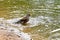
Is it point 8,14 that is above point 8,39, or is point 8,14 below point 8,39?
below

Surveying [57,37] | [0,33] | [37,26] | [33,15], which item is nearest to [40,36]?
[57,37]

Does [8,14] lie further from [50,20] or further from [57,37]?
[57,37]

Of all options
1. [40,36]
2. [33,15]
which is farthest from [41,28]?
[33,15]

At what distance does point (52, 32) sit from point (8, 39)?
3.01 meters

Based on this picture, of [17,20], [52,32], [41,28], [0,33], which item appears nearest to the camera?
[0,33]

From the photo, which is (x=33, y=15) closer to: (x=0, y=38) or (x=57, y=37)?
(x=57, y=37)

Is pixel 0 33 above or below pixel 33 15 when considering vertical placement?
above

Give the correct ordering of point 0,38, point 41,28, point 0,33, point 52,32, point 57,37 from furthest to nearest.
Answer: point 41,28 → point 52,32 → point 57,37 → point 0,33 → point 0,38

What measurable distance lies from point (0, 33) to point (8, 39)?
0.55 metres

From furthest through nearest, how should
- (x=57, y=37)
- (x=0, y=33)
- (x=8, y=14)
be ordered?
(x=8, y=14) → (x=57, y=37) → (x=0, y=33)

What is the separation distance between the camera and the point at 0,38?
604 cm

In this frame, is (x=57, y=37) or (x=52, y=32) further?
(x=52, y=32)

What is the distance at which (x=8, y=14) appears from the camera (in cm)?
1158

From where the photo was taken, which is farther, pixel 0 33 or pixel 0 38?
pixel 0 33
